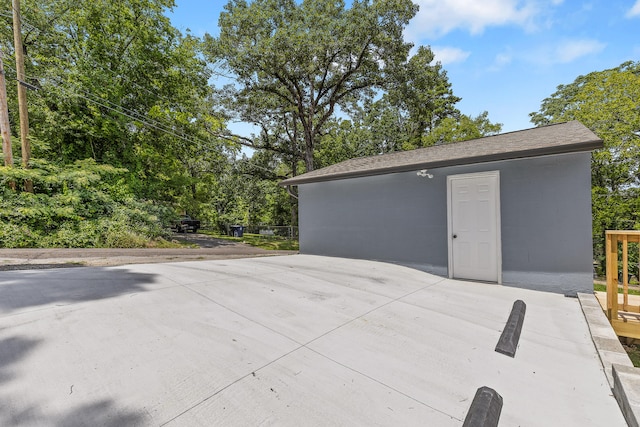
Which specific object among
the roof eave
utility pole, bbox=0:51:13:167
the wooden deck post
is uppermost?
utility pole, bbox=0:51:13:167

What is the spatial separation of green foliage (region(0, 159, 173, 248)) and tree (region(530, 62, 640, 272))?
20.1 meters

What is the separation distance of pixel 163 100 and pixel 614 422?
52.3ft

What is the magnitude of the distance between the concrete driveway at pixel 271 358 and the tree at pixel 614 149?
13.5 meters

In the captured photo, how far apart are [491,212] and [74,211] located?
1194cm

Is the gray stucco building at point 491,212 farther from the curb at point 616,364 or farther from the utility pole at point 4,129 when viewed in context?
the utility pole at point 4,129

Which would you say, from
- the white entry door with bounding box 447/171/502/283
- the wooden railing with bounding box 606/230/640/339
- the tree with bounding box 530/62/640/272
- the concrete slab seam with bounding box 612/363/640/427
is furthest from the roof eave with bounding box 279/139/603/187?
the tree with bounding box 530/62/640/272

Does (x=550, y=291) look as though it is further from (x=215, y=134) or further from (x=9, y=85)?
(x=9, y=85)

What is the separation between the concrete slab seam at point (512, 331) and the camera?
2545mm

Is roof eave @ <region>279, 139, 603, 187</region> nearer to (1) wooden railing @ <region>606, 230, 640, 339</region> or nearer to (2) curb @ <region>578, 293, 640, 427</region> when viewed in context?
(1) wooden railing @ <region>606, 230, 640, 339</region>

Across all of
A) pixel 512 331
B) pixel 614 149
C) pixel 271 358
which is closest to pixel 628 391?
pixel 512 331

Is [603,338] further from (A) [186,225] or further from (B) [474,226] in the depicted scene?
(A) [186,225]

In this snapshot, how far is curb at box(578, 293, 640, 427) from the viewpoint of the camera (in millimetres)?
1666

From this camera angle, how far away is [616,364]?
2.17 meters

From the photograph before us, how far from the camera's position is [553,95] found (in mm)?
21516
